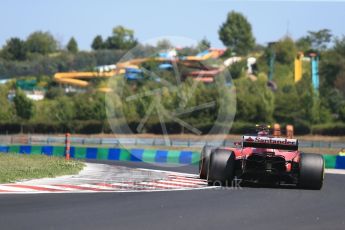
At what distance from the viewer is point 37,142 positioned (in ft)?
189

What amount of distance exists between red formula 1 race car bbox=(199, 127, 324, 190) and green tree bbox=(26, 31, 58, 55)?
155 metres

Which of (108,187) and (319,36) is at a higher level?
(319,36)

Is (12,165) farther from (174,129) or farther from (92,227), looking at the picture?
(174,129)

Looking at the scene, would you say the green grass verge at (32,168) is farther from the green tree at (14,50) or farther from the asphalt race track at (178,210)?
the green tree at (14,50)

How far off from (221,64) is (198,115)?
120ft

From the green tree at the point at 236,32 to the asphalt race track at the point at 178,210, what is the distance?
129791 millimetres

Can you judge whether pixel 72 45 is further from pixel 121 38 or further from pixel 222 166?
pixel 222 166

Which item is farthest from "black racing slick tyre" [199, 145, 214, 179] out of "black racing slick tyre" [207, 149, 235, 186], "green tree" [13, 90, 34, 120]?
"green tree" [13, 90, 34, 120]

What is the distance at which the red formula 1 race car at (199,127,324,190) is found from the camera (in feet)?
60.4

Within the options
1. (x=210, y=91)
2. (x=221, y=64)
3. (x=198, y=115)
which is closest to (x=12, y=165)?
(x=221, y=64)

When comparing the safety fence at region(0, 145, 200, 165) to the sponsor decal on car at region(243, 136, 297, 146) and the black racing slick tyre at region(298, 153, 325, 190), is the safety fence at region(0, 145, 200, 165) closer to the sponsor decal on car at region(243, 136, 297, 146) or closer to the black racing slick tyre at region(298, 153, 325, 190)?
the sponsor decal on car at region(243, 136, 297, 146)

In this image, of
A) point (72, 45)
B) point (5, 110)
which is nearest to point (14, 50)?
point (72, 45)

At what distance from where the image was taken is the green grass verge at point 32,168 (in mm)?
19958

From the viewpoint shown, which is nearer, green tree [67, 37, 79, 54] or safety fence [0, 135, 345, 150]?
safety fence [0, 135, 345, 150]
